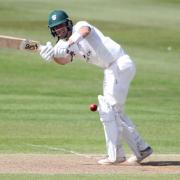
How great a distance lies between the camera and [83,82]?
21688mm

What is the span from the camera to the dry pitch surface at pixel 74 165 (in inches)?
400

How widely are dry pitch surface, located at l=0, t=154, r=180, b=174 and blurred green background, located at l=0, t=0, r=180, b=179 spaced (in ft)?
2.75

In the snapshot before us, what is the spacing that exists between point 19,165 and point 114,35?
1909cm

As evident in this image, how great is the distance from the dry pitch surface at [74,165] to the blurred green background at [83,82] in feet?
2.75

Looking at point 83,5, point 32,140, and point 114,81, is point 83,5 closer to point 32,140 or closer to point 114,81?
point 32,140

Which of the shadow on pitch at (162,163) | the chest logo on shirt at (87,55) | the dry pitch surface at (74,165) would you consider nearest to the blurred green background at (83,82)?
the dry pitch surface at (74,165)

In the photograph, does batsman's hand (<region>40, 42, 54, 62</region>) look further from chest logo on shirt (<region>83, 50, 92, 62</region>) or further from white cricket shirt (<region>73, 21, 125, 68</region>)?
chest logo on shirt (<region>83, 50, 92, 62</region>)

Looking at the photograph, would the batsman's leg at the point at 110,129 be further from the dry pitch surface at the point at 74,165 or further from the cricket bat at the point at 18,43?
the cricket bat at the point at 18,43

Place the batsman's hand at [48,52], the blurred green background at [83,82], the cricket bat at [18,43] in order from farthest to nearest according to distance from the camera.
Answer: the blurred green background at [83,82] < the cricket bat at [18,43] < the batsman's hand at [48,52]

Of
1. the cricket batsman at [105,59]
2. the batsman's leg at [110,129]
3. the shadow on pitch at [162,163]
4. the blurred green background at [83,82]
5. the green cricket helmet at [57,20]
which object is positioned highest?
the green cricket helmet at [57,20]

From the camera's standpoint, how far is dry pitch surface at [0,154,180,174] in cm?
1015

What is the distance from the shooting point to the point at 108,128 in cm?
1071

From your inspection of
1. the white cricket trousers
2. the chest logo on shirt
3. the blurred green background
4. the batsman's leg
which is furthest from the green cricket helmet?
the blurred green background

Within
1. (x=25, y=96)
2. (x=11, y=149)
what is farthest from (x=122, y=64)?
(x=25, y=96)
